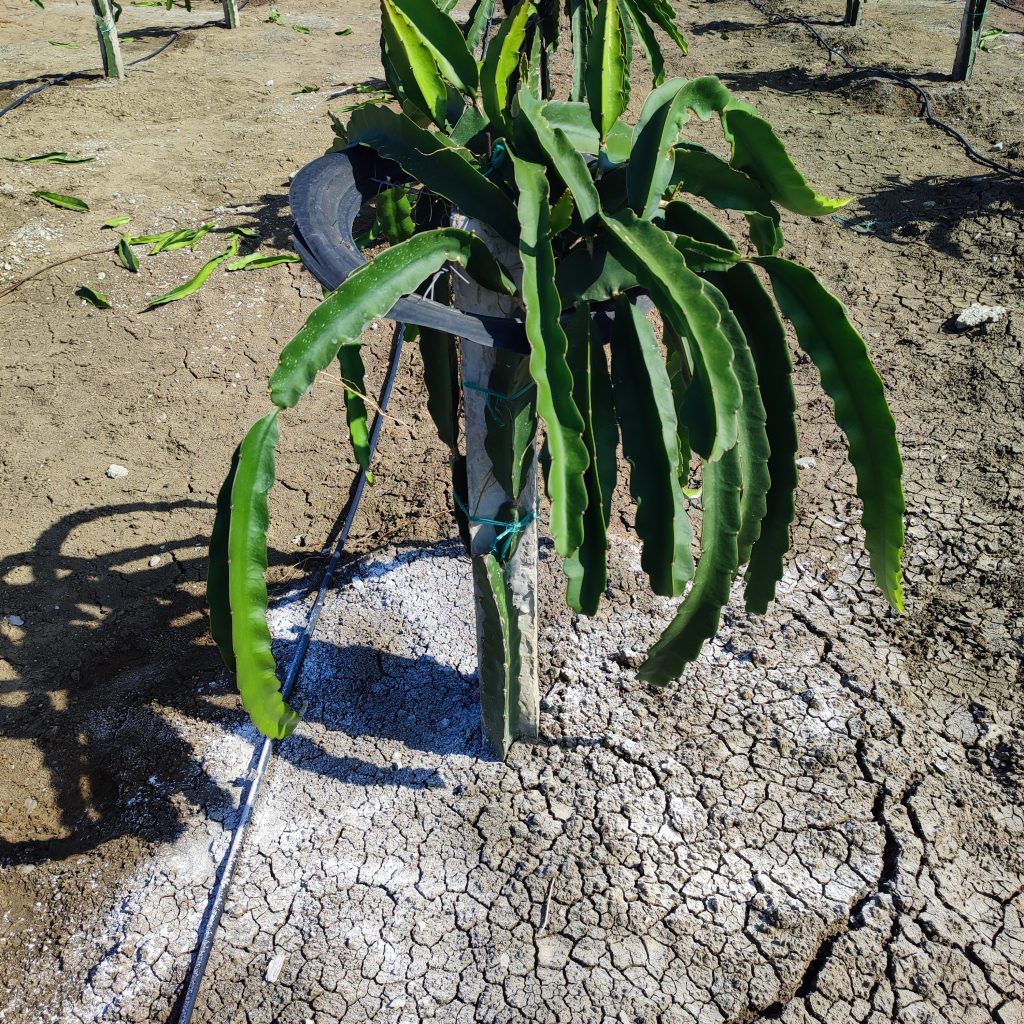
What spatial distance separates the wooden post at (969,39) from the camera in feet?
19.1

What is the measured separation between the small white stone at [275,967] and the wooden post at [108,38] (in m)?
5.94

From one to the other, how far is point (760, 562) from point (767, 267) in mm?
543

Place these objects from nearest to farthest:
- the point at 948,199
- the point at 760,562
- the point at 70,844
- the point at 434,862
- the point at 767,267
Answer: the point at 767,267 < the point at 760,562 < the point at 434,862 < the point at 70,844 < the point at 948,199

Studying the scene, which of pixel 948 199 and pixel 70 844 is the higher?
pixel 948 199

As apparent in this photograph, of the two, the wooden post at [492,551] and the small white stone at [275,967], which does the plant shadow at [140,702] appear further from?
the small white stone at [275,967]

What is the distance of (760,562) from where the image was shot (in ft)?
5.76

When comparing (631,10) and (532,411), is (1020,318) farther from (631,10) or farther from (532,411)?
(532,411)

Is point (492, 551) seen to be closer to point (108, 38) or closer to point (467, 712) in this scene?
point (467, 712)

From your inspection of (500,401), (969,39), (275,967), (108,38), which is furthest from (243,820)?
(969,39)

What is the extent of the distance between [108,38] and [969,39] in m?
5.52

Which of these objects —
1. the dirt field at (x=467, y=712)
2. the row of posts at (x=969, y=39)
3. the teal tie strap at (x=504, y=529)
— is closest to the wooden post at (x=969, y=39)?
the row of posts at (x=969, y=39)

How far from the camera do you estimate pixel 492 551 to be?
201cm


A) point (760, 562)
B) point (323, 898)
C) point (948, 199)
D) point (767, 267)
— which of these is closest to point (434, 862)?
point (323, 898)

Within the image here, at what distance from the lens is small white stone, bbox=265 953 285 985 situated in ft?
6.33
